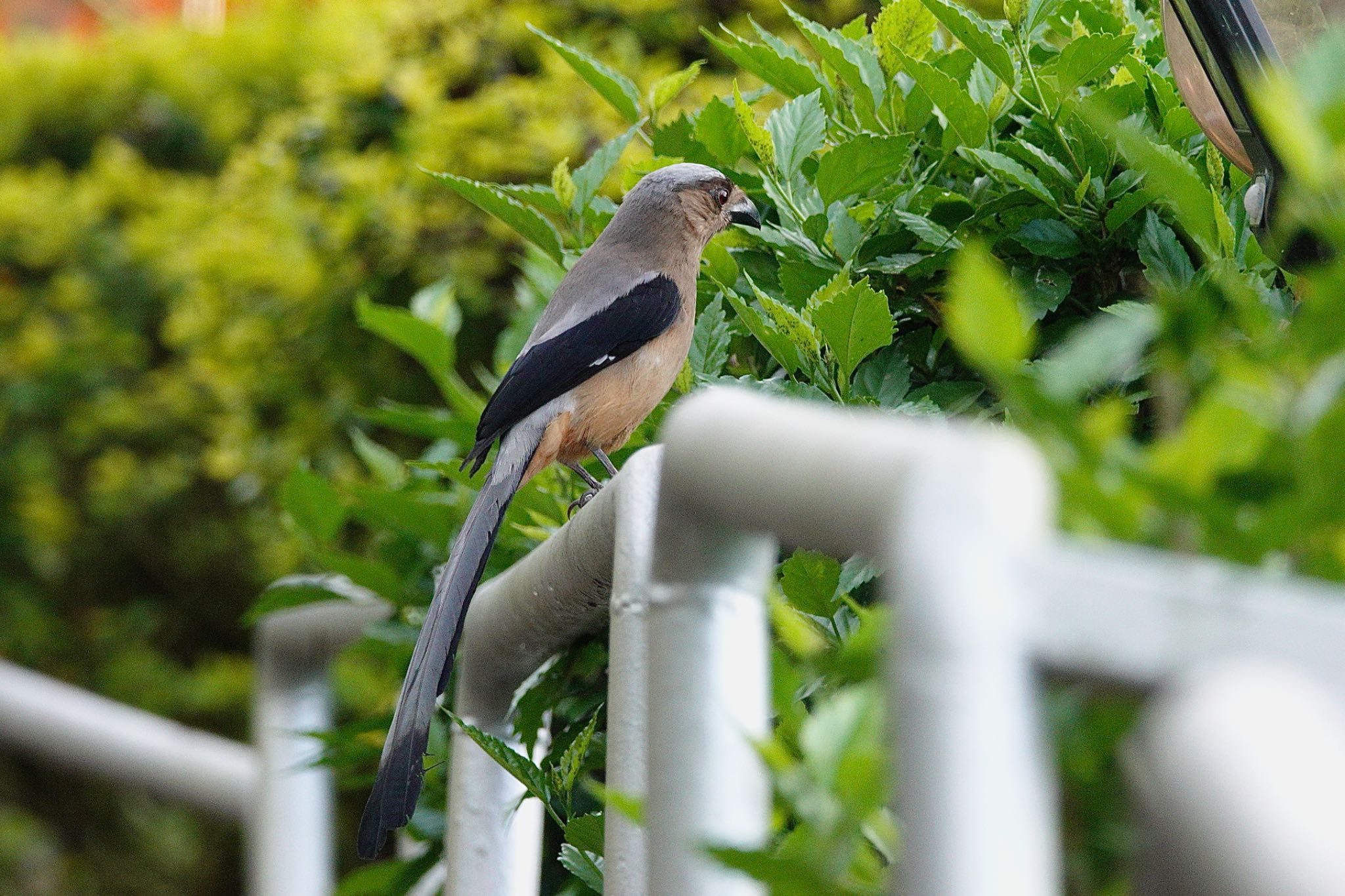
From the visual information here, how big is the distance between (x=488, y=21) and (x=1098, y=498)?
3.65 meters

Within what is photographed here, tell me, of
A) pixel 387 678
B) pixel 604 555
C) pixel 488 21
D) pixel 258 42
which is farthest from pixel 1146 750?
pixel 258 42

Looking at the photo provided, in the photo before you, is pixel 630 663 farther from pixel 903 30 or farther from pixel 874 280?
pixel 903 30

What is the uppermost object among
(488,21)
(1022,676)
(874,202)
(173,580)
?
(1022,676)

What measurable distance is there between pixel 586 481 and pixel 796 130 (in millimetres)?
656

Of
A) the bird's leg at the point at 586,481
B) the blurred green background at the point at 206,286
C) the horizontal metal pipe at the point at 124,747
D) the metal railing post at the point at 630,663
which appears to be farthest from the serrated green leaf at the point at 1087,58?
the blurred green background at the point at 206,286

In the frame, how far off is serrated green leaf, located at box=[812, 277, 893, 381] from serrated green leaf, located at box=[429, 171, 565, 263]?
442 mm

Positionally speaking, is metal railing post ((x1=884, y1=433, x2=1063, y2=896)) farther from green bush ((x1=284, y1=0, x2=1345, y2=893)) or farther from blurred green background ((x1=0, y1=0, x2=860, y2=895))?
blurred green background ((x1=0, y1=0, x2=860, y2=895))

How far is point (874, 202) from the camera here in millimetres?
1439

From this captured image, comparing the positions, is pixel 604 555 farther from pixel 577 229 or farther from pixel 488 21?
pixel 488 21

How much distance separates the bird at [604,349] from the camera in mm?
1663

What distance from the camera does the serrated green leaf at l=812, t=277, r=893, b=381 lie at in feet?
3.82

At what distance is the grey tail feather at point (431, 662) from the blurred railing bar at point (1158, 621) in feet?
2.39

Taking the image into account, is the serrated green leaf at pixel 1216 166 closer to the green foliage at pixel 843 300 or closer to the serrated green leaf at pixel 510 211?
the green foliage at pixel 843 300

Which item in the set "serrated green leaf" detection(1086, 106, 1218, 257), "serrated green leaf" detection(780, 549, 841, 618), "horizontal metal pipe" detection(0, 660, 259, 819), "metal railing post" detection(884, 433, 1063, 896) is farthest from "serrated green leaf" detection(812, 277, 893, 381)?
"horizontal metal pipe" detection(0, 660, 259, 819)
